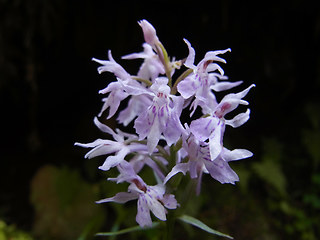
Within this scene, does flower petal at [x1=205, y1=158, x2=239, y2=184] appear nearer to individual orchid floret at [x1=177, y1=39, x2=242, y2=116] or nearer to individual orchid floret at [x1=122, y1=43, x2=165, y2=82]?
individual orchid floret at [x1=177, y1=39, x2=242, y2=116]

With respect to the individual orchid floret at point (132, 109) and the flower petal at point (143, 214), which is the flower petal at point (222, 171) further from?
the individual orchid floret at point (132, 109)

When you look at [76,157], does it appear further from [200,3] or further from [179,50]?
[200,3]

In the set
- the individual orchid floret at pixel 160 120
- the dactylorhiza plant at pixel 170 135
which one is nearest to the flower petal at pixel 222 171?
the dactylorhiza plant at pixel 170 135

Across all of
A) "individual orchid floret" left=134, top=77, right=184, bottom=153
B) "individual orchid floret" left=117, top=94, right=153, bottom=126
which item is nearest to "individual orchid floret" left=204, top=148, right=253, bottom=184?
"individual orchid floret" left=134, top=77, right=184, bottom=153
